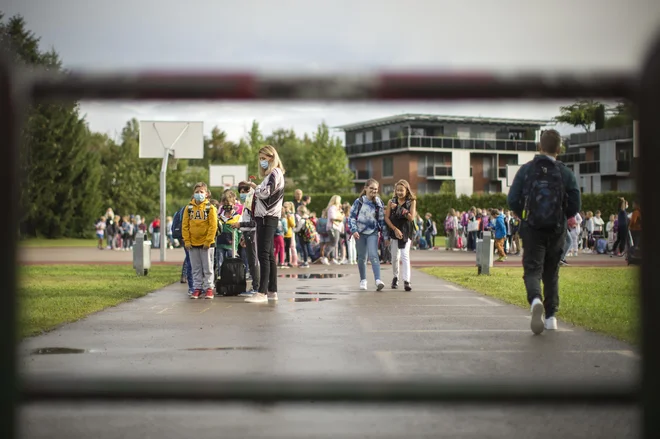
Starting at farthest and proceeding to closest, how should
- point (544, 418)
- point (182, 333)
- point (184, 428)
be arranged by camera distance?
point (182, 333), point (544, 418), point (184, 428)

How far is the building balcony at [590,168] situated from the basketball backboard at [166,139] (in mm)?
65199

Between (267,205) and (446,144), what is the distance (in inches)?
3242

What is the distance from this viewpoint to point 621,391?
1.76m

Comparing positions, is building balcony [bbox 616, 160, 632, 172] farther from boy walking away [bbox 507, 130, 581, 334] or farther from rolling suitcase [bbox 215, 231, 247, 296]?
boy walking away [bbox 507, 130, 581, 334]

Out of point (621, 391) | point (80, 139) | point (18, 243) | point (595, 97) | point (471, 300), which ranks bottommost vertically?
point (471, 300)

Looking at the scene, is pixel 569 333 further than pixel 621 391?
Yes

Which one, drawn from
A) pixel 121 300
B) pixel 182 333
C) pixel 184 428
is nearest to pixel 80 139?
pixel 121 300

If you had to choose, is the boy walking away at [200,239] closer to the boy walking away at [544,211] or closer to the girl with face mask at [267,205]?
the girl with face mask at [267,205]

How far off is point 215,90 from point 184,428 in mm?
2870

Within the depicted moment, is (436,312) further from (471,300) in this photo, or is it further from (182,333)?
(182,333)

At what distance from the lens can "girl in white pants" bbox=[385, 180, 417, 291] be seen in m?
14.6

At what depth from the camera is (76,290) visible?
47.3 feet

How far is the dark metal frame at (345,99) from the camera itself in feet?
5.46

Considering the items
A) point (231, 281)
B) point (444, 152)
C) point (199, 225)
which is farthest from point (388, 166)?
point (199, 225)
